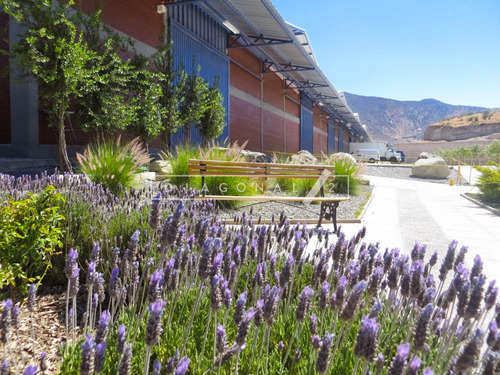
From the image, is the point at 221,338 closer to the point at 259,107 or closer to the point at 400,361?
the point at 400,361

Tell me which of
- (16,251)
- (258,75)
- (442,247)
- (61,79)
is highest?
(258,75)

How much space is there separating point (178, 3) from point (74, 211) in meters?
12.8

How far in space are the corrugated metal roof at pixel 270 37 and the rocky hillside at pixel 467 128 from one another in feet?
204

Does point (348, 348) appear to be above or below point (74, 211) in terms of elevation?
below

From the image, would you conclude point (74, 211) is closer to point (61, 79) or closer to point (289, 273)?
point (289, 273)

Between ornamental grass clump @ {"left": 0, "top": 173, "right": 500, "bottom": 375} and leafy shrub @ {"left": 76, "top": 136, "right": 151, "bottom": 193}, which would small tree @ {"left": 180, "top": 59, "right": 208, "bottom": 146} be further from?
ornamental grass clump @ {"left": 0, "top": 173, "right": 500, "bottom": 375}

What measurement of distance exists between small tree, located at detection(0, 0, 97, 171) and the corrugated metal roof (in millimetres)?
6286

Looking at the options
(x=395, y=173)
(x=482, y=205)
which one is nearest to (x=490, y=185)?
(x=482, y=205)

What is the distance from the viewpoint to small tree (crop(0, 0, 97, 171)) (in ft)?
26.8

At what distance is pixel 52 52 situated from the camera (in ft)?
28.0

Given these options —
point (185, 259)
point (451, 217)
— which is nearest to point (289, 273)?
point (185, 259)

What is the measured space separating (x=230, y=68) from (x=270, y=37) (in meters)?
2.79

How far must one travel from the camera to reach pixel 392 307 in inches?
98.8

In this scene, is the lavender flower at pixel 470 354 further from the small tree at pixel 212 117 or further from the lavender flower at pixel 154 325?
the small tree at pixel 212 117
